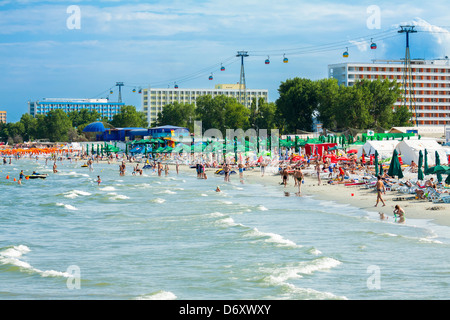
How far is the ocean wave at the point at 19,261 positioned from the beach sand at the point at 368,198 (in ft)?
51.5

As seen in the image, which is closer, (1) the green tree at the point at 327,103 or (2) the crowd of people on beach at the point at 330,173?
(2) the crowd of people on beach at the point at 330,173

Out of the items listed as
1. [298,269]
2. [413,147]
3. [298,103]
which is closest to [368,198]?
[298,269]

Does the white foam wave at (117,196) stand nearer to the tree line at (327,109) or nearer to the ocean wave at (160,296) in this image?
the ocean wave at (160,296)

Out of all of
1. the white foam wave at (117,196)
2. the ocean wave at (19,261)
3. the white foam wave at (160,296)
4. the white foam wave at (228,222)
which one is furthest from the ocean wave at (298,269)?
the white foam wave at (117,196)

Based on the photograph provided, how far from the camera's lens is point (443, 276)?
15.8m

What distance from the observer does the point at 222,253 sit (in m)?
19.9

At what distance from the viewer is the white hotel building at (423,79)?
138m

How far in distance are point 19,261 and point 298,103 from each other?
83.7 metres

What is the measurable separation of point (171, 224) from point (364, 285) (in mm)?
13492

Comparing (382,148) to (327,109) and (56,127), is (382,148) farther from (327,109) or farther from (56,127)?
(56,127)

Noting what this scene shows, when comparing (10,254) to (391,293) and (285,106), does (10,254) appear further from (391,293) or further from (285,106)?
(285,106)

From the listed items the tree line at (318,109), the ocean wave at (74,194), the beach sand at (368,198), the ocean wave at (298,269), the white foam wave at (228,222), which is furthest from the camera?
the tree line at (318,109)

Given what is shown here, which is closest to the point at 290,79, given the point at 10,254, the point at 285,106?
the point at 285,106

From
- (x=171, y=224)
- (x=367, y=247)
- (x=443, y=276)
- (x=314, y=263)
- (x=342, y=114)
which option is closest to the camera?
(x=443, y=276)
